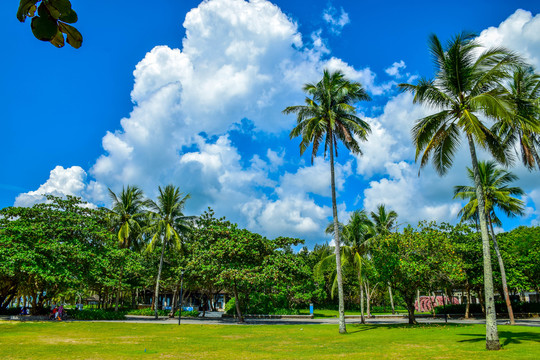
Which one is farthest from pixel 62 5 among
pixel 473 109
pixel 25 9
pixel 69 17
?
pixel 473 109

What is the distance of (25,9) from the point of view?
1432 millimetres

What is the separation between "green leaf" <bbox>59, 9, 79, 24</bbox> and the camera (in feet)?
4.73

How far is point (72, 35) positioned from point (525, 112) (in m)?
19.4

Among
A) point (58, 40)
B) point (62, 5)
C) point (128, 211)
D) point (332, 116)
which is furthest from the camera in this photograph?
point (128, 211)

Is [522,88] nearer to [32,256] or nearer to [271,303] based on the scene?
[271,303]

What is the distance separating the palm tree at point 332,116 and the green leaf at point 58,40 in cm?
2208

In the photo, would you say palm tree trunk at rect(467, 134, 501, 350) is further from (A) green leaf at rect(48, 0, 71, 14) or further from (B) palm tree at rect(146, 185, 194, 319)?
(B) palm tree at rect(146, 185, 194, 319)

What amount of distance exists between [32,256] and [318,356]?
2324 cm

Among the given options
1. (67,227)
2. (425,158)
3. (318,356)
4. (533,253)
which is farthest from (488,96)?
(67,227)

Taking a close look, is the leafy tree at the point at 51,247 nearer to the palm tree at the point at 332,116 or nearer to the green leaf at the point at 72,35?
the palm tree at the point at 332,116

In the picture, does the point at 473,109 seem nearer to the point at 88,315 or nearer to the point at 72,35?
the point at 72,35

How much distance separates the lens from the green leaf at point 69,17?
1440mm

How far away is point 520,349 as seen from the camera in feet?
42.5

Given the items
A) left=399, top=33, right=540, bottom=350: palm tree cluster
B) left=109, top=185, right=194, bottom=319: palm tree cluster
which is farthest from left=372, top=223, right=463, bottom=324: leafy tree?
left=109, top=185, right=194, bottom=319: palm tree cluster
